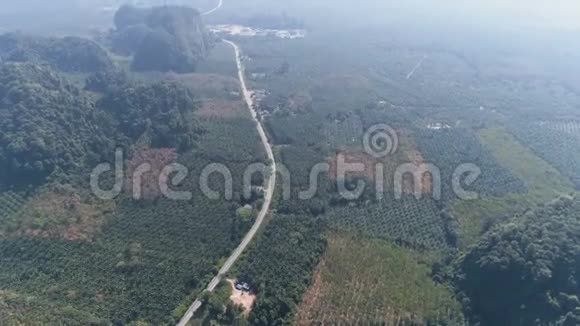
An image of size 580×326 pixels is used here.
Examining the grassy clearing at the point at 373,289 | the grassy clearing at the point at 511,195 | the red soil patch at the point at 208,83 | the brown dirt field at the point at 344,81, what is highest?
the brown dirt field at the point at 344,81

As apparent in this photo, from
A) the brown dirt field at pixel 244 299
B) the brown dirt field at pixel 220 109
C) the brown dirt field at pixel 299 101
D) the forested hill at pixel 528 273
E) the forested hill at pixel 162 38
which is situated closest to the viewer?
the forested hill at pixel 528 273

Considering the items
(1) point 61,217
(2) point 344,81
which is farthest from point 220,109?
(1) point 61,217

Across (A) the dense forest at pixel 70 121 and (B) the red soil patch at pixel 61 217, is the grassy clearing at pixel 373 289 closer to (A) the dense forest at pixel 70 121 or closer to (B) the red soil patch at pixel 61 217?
(B) the red soil patch at pixel 61 217

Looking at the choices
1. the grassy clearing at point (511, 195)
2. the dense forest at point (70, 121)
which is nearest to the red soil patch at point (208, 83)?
the dense forest at point (70, 121)

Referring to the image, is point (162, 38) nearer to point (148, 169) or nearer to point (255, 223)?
point (148, 169)

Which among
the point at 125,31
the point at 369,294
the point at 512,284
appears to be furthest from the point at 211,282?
the point at 125,31

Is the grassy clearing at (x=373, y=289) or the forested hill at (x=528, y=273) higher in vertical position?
the forested hill at (x=528, y=273)

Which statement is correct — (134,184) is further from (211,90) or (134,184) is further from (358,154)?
(211,90)

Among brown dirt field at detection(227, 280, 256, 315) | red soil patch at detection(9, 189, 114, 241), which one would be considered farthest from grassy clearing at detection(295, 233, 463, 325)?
red soil patch at detection(9, 189, 114, 241)
